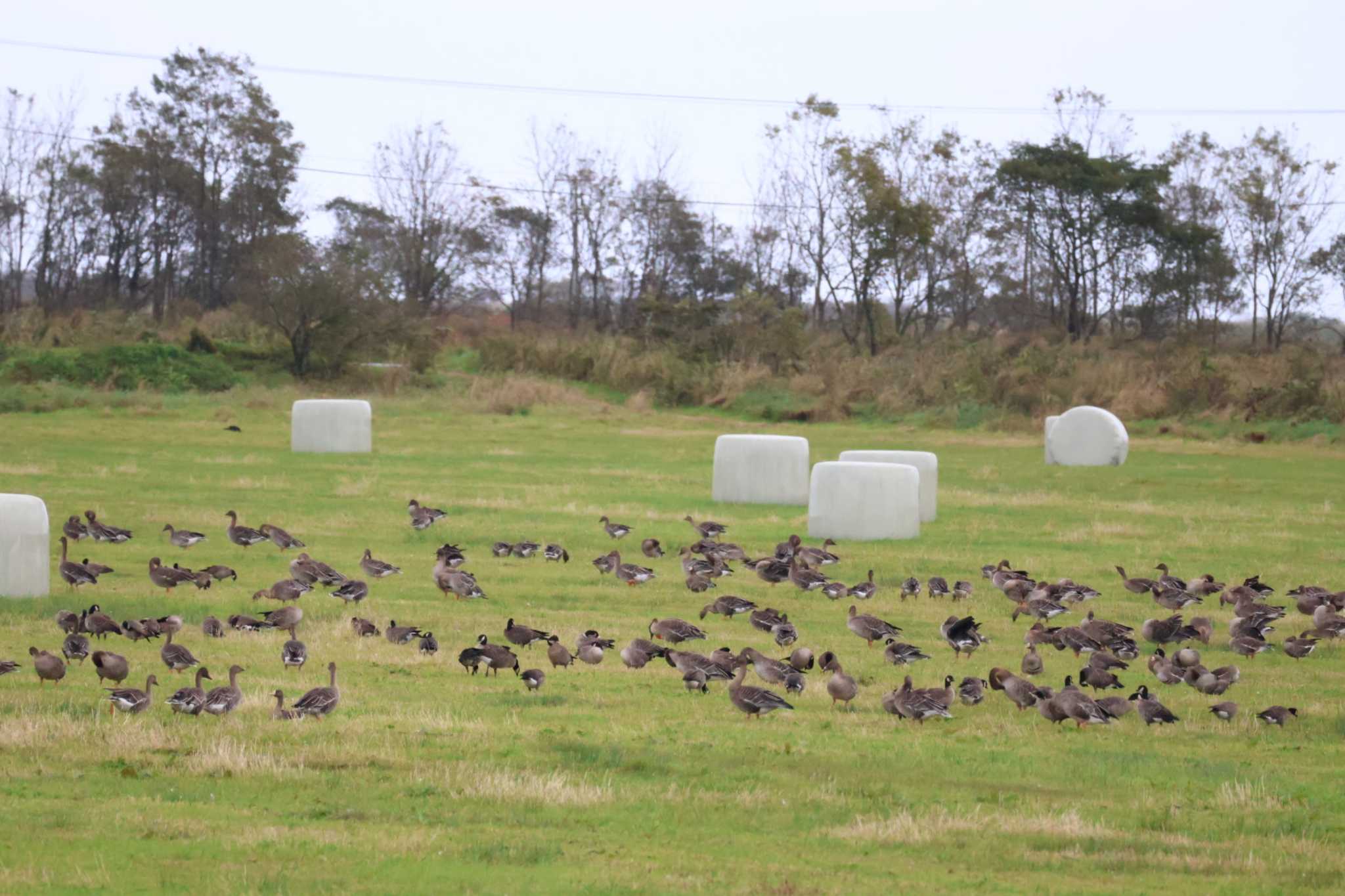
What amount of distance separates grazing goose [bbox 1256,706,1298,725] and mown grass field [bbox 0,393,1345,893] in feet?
0.49

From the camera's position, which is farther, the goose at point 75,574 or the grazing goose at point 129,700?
the goose at point 75,574

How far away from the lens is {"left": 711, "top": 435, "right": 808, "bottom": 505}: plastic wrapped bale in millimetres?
29281

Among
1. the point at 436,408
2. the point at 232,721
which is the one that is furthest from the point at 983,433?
the point at 232,721

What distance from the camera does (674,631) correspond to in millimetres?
14688

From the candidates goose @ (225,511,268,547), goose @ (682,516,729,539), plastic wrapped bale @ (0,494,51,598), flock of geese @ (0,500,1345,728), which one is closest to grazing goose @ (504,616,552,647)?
flock of geese @ (0,500,1345,728)

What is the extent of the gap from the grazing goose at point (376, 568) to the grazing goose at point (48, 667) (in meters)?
6.74

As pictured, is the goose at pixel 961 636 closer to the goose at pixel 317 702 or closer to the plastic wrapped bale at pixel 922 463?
the goose at pixel 317 702

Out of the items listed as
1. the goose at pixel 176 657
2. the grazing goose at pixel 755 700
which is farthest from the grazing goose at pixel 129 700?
the grazing goose at pixel 755 700

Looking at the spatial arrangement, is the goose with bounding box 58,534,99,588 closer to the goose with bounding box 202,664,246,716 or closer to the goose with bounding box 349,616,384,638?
the goose with bounding box 349,616,384,638

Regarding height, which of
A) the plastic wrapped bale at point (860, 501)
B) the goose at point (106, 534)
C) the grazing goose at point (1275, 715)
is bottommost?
the grazing goose at point (1275, 715)

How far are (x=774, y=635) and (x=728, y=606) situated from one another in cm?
147

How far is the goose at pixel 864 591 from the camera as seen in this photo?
703 inches

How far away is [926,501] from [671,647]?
13.4 meters

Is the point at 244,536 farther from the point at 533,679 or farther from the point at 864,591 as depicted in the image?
the point at 533,679
